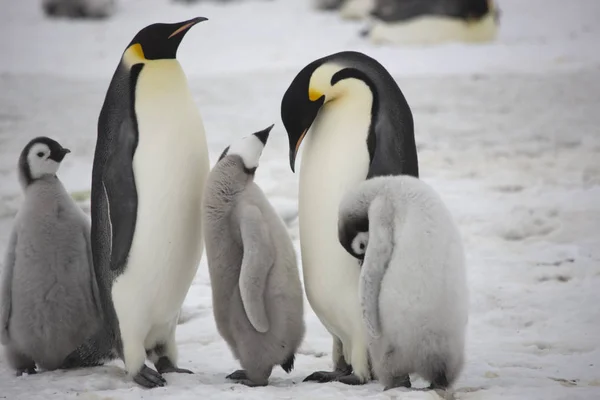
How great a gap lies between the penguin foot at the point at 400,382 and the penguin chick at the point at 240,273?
31 centimetres

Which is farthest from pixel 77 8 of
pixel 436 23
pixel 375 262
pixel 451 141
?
pixel 375 262

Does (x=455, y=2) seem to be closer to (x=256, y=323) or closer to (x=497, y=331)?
(x=497, y=331)

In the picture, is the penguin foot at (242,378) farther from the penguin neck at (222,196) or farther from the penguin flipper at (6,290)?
the penguin flipper at (6,290)

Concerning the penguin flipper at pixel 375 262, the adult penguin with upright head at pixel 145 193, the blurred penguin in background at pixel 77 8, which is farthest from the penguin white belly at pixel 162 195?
the blurred penguin in background at pixel 77 8

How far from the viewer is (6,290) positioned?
2799 mm

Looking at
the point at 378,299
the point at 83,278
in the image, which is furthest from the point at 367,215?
the point at 83,278

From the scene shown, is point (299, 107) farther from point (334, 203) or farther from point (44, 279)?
point (44, 279)

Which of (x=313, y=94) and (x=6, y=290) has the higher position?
(x=313, y=94)

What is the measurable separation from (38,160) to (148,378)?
0.73 metres

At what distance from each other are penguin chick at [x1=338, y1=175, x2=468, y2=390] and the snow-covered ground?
0.35 feet

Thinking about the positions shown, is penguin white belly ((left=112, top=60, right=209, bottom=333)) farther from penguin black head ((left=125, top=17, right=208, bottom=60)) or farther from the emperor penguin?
the emperor penguin

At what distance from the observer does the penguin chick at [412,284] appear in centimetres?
242

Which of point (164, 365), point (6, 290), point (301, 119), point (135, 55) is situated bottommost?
point (164, 365)

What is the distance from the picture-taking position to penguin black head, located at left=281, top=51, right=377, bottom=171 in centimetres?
271
